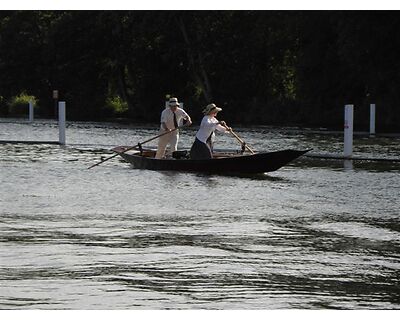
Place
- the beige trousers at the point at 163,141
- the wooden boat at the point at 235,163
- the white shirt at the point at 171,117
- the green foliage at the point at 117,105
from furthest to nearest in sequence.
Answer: the green foliage at the point at 117,105 < the white shirt at the point at 171,117 < the beige trousers at the point at 163,141 < the wooden boat at the point at 235,163

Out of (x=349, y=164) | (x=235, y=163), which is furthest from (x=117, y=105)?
(x=235, y=163)

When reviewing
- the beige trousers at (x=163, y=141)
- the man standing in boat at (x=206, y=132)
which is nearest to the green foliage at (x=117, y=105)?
the beige trousers at (x=163, y=141)

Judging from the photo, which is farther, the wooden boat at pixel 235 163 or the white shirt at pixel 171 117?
the white shirt at pixel 171 117

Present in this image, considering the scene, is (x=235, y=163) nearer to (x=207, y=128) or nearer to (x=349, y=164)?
(x=207, y=128)

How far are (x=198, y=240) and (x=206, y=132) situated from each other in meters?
11.6

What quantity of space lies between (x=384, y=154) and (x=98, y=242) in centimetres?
2055

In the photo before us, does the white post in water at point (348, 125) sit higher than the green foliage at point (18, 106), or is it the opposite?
the white post in water at point (348, 125)

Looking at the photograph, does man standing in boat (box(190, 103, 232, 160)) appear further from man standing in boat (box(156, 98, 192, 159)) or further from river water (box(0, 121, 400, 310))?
man standing in boat (box(156, 98, 192, 159))

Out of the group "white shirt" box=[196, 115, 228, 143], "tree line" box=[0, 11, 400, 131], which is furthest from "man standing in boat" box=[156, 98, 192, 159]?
"tree line" box=[0, 11, 400, 131]

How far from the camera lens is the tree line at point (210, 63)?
5875 cm

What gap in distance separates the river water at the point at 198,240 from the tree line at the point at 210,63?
109 feet

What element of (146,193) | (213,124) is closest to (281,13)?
(213,124)

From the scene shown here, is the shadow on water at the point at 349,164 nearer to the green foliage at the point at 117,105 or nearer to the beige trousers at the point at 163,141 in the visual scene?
the beige trousers at the point at 163,141

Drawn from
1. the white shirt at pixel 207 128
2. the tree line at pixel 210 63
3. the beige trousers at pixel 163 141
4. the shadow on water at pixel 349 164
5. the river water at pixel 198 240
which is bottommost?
the shadow on water at pixel 349 164
